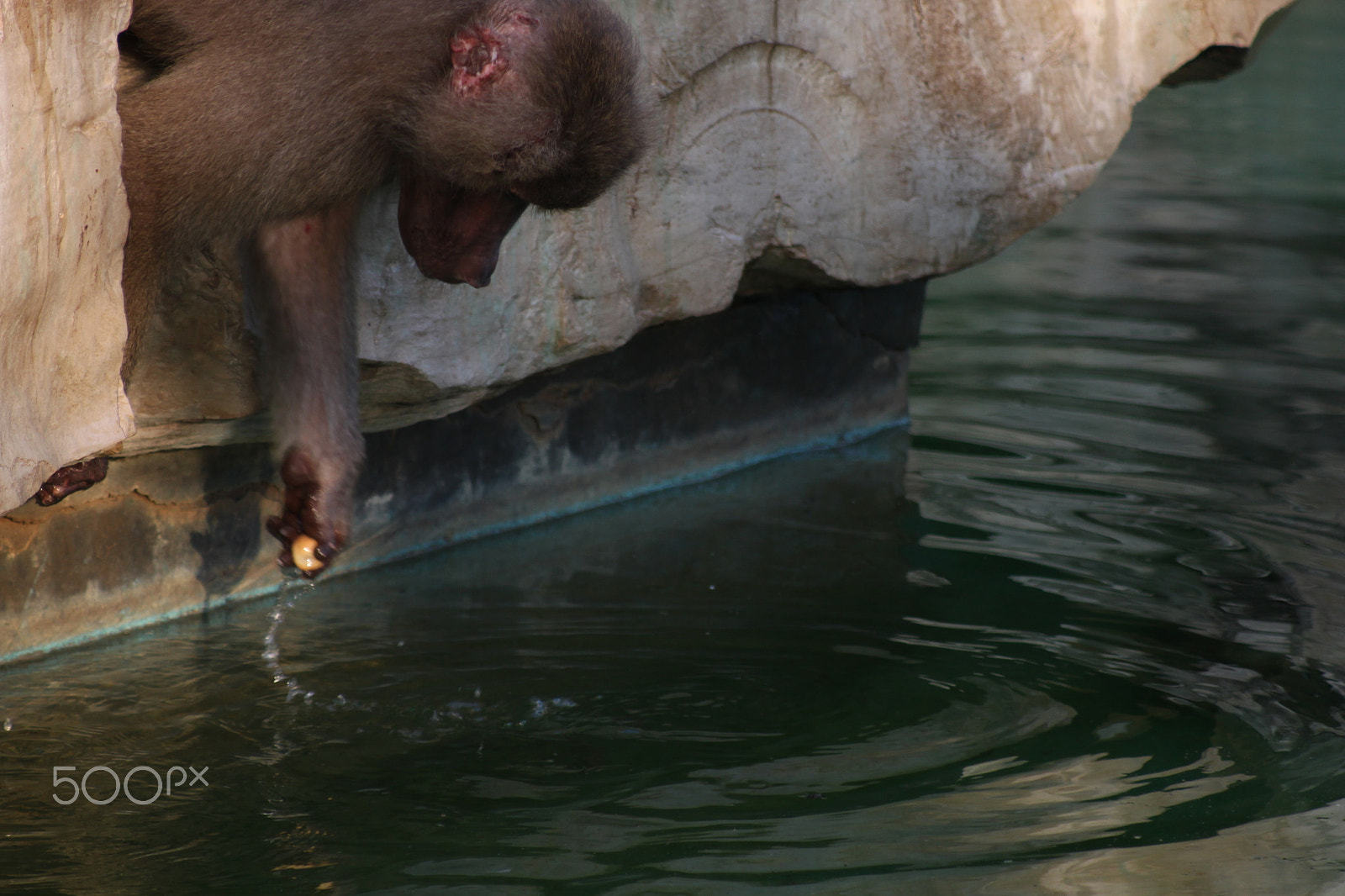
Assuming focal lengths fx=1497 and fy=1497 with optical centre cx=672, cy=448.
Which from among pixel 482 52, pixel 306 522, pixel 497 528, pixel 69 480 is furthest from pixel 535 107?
pixel 497 528

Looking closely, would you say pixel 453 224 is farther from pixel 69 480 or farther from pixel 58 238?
pixel 69 480

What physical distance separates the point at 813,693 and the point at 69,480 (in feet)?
4.45

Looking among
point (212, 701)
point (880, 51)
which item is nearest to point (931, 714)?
point (212, 701)

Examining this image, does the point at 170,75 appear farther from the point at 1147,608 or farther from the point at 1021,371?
the point at 1021,371

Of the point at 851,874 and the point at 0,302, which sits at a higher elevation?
the point at 0,302

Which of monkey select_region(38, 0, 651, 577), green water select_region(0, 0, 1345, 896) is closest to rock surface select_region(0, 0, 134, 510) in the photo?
monkey select_region(38, 0, 651, 577)

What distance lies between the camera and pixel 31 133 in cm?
190

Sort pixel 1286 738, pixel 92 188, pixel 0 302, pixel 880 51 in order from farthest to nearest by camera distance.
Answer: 1. pixel 880 51
2. pixel 1286 738
3. pixel 92 188
4. pixel 0 302

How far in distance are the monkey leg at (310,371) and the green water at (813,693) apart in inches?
13.4

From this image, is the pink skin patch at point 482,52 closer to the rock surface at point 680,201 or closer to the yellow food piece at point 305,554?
the rock surface at point 680,201

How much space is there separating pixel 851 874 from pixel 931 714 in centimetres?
63

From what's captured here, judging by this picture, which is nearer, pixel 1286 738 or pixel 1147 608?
pixel 1286 738

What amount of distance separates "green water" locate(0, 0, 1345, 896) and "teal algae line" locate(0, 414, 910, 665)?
5cm

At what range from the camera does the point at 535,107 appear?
219 centimetres
